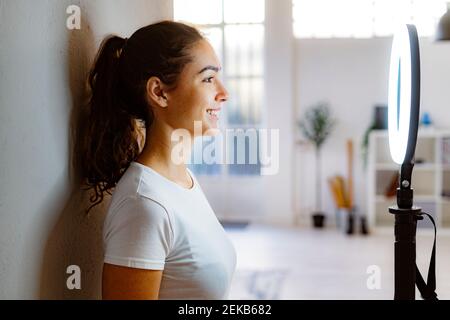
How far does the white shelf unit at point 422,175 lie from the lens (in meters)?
4.30

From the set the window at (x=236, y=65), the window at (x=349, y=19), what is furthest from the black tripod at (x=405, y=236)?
the window at (x=349, y=19)

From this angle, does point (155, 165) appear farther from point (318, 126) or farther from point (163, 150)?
point (318, 126)

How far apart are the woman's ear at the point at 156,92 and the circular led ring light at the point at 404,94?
11.6 inches

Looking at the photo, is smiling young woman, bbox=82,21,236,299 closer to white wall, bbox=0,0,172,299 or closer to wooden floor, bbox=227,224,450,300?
white wall, bbox=0,0,172,299

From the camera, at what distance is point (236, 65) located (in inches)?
168

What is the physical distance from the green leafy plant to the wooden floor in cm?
46

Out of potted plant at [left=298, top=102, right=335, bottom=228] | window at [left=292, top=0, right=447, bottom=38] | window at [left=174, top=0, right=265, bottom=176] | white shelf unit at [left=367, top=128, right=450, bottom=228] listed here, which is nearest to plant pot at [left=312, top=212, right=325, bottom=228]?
potted plant at [left=298, top=102, right=335, bottom=228]

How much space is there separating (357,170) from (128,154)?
397 cm

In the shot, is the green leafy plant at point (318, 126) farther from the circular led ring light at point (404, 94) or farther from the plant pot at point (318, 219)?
the circular led ring light at point (404, 94)

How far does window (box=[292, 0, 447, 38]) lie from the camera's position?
8.98 feet

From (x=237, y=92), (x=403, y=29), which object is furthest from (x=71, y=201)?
(x=237, y=92)

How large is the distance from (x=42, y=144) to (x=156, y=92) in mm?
151
